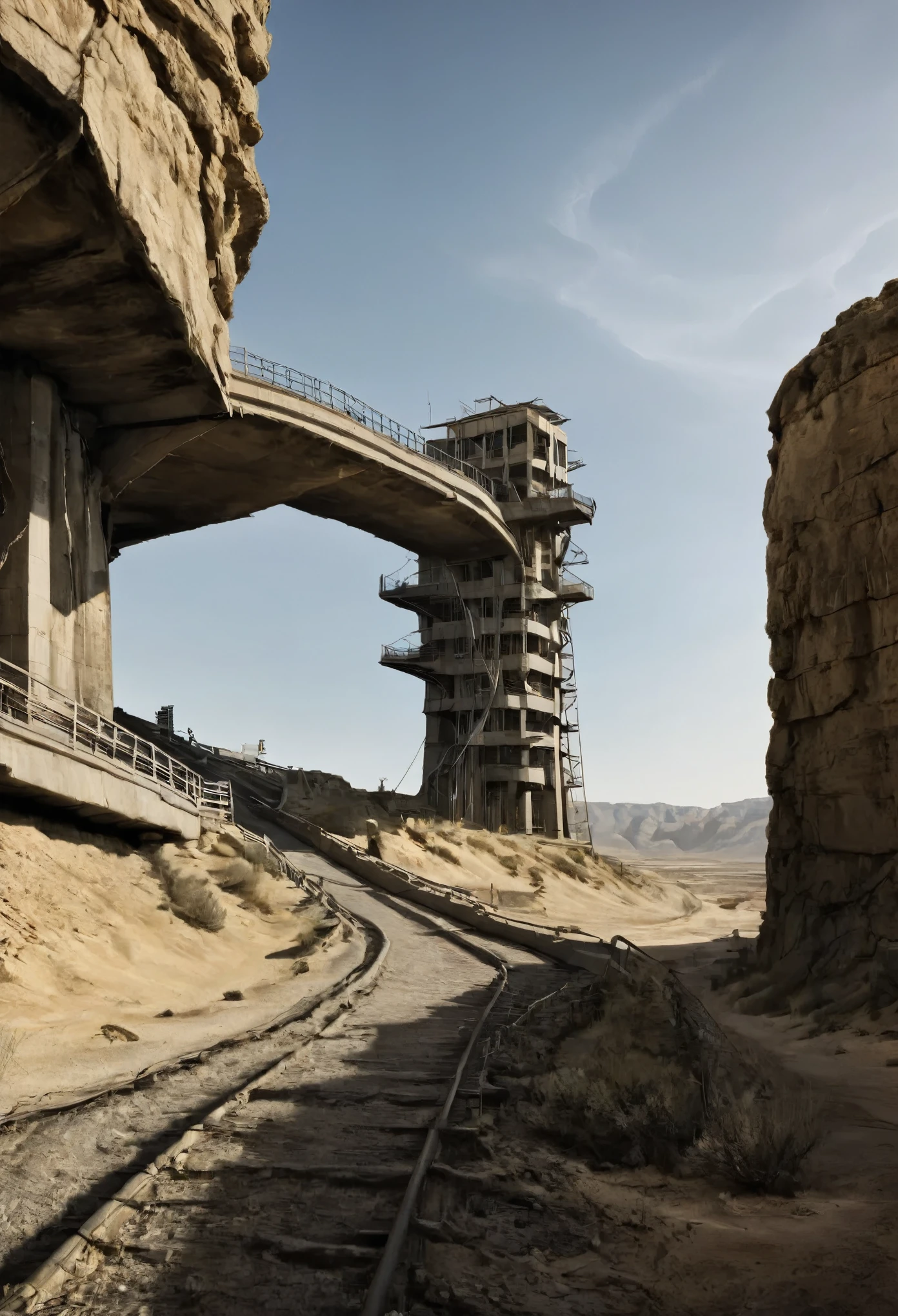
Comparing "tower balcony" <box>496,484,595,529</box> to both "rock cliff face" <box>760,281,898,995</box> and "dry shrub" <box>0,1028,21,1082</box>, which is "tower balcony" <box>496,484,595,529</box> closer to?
"rock cliff face" <box>760,281,898,995</box>

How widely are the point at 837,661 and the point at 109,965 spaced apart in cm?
1312

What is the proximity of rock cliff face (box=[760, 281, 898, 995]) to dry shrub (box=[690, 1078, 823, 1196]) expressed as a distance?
7.38 m

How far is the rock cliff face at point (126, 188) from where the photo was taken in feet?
50.6

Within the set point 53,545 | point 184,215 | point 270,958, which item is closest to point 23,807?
point 270,958

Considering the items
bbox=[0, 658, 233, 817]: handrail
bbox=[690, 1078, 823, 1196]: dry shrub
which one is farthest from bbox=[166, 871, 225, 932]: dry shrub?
bbox=[690, 1078, 823, 1196]: dry shrub

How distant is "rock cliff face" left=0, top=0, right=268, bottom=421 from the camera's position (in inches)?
607

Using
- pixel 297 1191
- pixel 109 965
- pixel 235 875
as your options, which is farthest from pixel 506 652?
pixel 297 1191

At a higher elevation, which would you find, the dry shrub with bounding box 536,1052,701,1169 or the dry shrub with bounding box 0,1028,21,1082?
the dry shrub with bounding box 0,1028,21,1082

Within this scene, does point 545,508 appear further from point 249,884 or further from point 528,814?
point 249,884

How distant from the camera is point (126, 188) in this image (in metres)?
18.1

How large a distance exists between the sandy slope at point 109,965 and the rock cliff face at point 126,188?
10.4 meters

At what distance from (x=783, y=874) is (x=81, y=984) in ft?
42.3

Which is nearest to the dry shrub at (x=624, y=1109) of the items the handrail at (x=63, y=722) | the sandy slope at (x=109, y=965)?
the sandy slope at (x=109, y=965)

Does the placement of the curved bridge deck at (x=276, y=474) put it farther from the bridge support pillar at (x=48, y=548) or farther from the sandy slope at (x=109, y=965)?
the sandy slope at (x=109, y=965)
